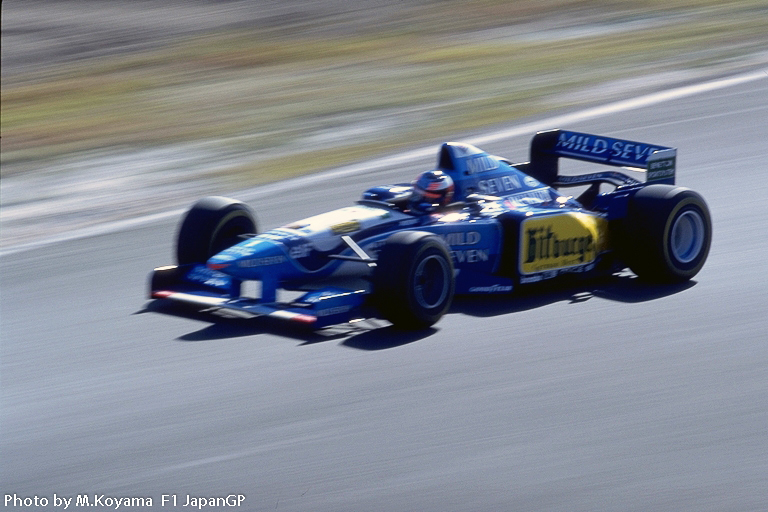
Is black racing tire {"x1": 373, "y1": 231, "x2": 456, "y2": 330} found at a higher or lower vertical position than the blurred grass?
lower

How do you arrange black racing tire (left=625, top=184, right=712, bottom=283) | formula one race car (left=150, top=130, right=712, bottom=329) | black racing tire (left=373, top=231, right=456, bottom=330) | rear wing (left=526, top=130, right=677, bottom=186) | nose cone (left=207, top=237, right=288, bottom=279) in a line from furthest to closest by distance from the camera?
rear wing (left=526, top=130, right=677, bottom=186) < black racing tire (left=625, top=184, right=712, bottom=283) < nose cone (left=207, top=237, right=288, bottom=279) < formula one race car (left=150, top=130, right=712, bottom=329) < black racing tire (left=373, top=231, right=456, bottom=330)

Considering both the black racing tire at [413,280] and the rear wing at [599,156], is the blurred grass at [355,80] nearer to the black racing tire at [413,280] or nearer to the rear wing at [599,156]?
the rear wing at [599,156]

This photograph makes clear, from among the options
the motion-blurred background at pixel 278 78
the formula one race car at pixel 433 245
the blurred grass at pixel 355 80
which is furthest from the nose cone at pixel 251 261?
the blurred grass at pixel 355 80

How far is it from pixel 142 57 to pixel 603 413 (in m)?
14.7

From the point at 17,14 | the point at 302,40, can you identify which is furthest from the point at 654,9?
the point at 17,14

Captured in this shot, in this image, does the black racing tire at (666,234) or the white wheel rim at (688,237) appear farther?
the white wheel rim at (688,237)

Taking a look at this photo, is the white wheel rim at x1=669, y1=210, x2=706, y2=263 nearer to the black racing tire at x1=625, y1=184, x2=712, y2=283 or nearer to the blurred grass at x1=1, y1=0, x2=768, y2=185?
the black racing tire at x1=625, y1=184, x2=712, y2=283

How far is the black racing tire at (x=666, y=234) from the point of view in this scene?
7344 millimetres

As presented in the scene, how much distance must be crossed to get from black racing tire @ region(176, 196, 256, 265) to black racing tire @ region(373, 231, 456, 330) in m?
1.47

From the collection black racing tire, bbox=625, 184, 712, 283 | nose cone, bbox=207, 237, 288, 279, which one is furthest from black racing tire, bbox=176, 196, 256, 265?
black racing tire, bbox=625, 184, 712, 283

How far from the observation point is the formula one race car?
658cm
